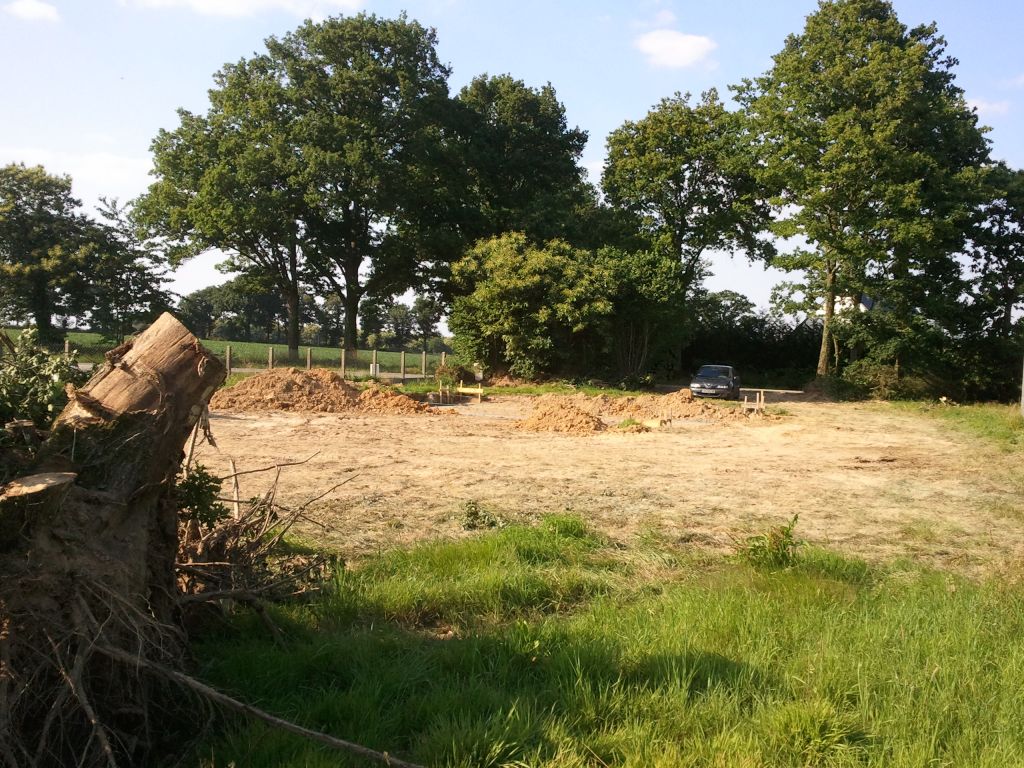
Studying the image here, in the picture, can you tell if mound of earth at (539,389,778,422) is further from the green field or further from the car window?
the green field

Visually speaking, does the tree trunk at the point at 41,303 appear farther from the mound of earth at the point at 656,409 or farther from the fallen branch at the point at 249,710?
the fallen branch at the point at 249,710

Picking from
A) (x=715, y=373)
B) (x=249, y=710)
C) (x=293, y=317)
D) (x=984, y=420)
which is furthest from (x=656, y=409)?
(x=293, y=317)

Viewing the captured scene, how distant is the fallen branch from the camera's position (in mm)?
3174

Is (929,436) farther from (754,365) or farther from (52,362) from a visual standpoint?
(754,365)

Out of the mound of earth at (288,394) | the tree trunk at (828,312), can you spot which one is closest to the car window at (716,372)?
the tree trunk at (828,312)

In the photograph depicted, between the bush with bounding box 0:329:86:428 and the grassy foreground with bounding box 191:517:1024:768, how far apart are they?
1.59 metres

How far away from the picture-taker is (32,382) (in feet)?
13.5

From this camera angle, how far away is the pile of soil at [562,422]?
63.2ft

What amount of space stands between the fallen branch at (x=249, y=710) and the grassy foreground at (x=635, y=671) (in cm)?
9

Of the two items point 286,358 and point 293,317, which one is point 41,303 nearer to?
point 293,317

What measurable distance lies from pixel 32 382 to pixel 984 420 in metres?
24.8

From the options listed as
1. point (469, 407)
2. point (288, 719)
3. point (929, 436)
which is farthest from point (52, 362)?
point (469, 407)

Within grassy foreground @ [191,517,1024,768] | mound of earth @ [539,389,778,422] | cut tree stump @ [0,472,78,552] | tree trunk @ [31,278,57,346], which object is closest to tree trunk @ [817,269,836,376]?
→ mound of earth @ [539,389,778,422]

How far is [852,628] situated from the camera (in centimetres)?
485
